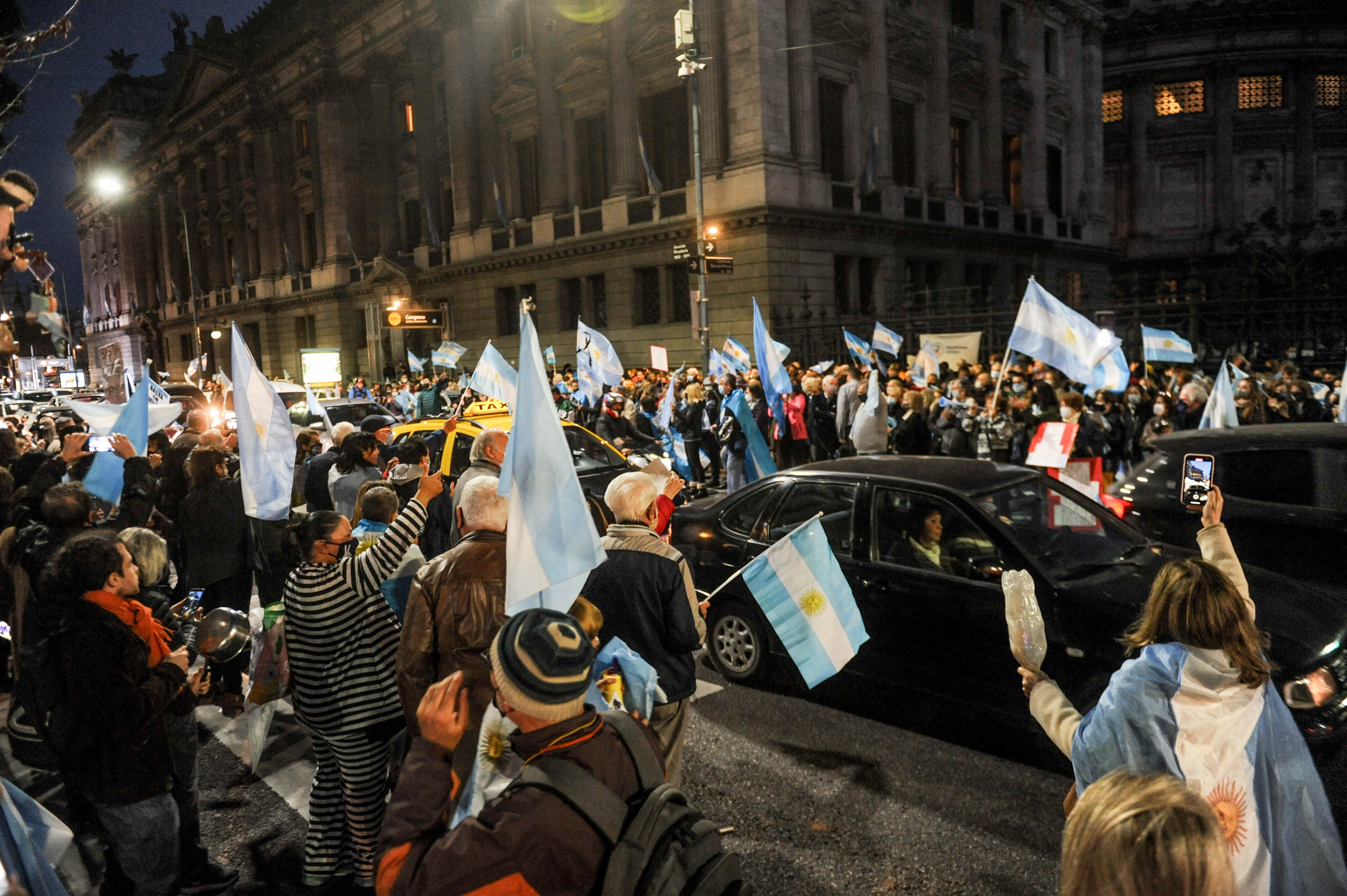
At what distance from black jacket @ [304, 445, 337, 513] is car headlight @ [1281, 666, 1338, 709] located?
6857 mm

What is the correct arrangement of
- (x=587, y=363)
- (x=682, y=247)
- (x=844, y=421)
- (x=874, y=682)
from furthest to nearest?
(x=682, y=247)
(x=587, y=363)
(x=844, y=421)
(x=874, y=682)

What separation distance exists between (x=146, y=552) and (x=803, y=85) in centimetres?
2484

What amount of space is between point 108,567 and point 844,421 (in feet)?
37.5

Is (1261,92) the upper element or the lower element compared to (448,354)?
upper

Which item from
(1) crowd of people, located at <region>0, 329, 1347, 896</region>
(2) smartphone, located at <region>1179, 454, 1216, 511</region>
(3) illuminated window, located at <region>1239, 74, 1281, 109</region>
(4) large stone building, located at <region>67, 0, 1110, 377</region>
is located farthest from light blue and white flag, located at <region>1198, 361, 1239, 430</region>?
(3) illuminated window, located at <region>1239, 74, 1281, 109</region>

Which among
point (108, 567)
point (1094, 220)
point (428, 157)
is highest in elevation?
point (428, 157)

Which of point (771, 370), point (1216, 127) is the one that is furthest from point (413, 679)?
point (1216, 127)

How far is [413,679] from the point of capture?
3.29 meters

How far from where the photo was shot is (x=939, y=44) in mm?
29828

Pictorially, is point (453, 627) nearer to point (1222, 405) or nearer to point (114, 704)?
point (114, 704)

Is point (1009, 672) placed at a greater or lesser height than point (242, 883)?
greater

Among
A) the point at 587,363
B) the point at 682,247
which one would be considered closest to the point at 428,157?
the point at 682,247

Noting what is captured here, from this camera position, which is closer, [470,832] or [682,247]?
[470,832]

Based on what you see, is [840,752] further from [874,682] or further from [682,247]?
[682,247]
